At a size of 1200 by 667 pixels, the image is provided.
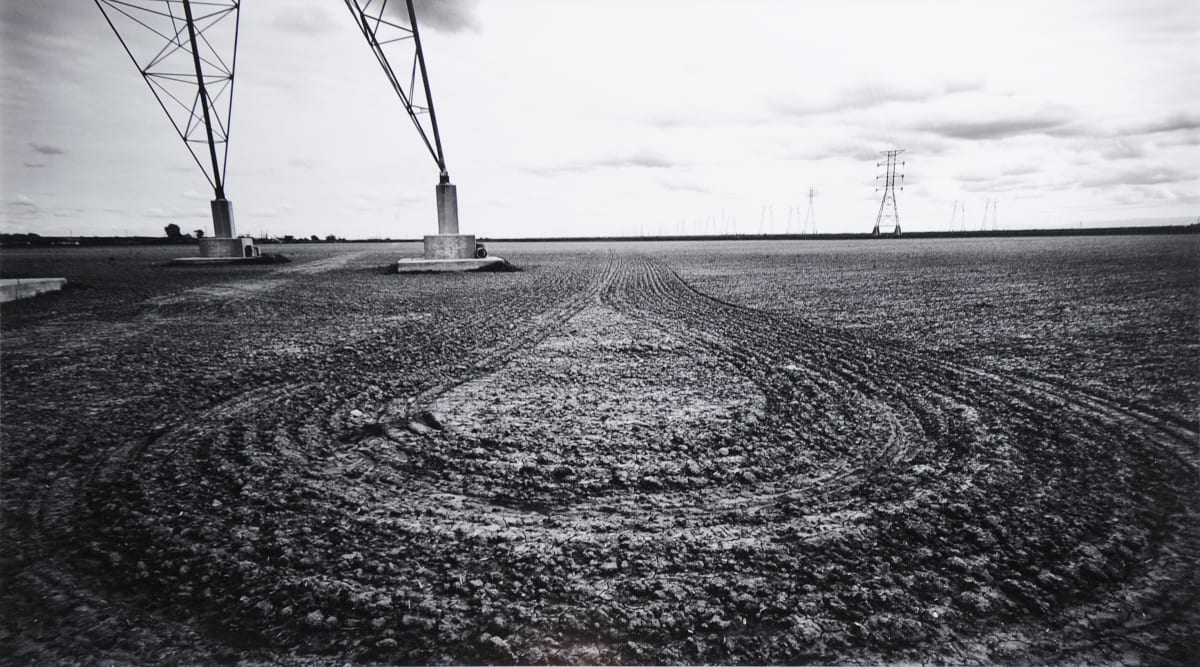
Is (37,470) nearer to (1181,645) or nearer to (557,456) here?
(557,456)

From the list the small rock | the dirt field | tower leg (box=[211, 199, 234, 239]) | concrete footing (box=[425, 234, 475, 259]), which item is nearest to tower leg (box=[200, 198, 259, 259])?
tower leg (box=[211, 199, 234, 239])

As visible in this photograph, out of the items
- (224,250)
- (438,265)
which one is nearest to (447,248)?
(438,265)

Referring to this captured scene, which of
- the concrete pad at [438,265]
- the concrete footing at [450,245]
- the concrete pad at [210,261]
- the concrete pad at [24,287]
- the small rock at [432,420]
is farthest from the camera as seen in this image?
the concrete pad at [210,261]

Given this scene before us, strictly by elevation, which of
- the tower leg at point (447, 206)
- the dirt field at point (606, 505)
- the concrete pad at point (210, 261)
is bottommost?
the dirt field at point (606, 505)

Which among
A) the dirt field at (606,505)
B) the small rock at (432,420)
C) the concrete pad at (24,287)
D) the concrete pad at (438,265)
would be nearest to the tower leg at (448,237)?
the concrete pad at (438,265)

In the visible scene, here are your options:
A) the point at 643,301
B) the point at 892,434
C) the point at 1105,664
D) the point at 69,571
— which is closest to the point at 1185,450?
the point at 892,434

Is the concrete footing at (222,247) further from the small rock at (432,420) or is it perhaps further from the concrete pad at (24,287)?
the small rock at (432,420)
